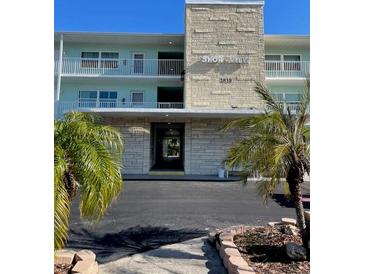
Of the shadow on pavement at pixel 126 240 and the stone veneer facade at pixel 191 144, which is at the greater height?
the stone veneer facade at pixel 191 144

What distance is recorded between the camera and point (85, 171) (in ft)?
11.4

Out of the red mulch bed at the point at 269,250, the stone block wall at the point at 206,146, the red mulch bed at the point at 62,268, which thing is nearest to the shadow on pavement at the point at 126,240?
the red mulch bed at the point at 62,268

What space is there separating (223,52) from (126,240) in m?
14.8

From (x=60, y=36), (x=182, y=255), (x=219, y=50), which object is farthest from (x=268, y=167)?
(x=60, y=36)

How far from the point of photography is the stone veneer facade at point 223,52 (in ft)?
56.1

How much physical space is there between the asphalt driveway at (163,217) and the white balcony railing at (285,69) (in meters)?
10.6

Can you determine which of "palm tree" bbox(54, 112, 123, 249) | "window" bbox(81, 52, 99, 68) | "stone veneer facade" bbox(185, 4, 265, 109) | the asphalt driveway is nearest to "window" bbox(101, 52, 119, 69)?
"window" bbox(81, 52, 99, 68)

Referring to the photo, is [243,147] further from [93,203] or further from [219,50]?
[219,50]

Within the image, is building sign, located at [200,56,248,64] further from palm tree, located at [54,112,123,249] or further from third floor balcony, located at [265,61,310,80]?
palm tree, located at [54,112,123,249]

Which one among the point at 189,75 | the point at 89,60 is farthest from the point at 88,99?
the point at 189,75

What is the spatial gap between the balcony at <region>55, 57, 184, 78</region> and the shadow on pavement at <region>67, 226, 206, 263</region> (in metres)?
13.9

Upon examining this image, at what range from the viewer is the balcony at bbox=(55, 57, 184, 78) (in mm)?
18359

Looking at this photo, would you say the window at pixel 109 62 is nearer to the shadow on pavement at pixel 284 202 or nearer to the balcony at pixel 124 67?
the balcony at pixel 124 67
